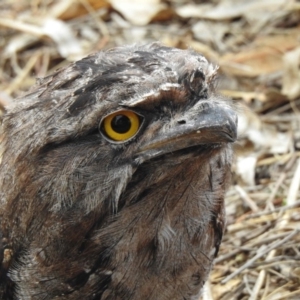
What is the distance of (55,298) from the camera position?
261 cm

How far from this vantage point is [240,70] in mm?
4895

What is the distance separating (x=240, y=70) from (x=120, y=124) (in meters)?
2.76

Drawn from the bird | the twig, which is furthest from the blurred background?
the bird

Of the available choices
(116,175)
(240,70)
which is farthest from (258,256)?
(240,70)

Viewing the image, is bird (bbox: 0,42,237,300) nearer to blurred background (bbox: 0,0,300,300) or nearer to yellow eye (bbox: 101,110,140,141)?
yellow eye (bbox: 101,110,140,141)

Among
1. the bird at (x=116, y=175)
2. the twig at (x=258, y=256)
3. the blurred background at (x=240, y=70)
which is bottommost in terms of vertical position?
the bird at (x=116, y=175)

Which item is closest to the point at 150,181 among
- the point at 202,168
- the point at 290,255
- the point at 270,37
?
the point at 202,168

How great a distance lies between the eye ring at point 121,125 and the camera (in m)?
2.27

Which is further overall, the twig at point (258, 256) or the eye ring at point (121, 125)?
the twig at point (258, 256)

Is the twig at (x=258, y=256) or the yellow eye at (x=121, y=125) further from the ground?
the twig at (x=258, y=256)

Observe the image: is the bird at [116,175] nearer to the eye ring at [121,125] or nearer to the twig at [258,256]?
the eye ring at [121,125]

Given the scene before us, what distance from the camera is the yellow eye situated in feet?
7.43

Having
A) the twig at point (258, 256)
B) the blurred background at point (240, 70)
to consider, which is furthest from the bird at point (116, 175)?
the twig at point (258, 256)

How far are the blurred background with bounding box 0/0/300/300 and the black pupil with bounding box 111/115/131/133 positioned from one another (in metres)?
0.73
